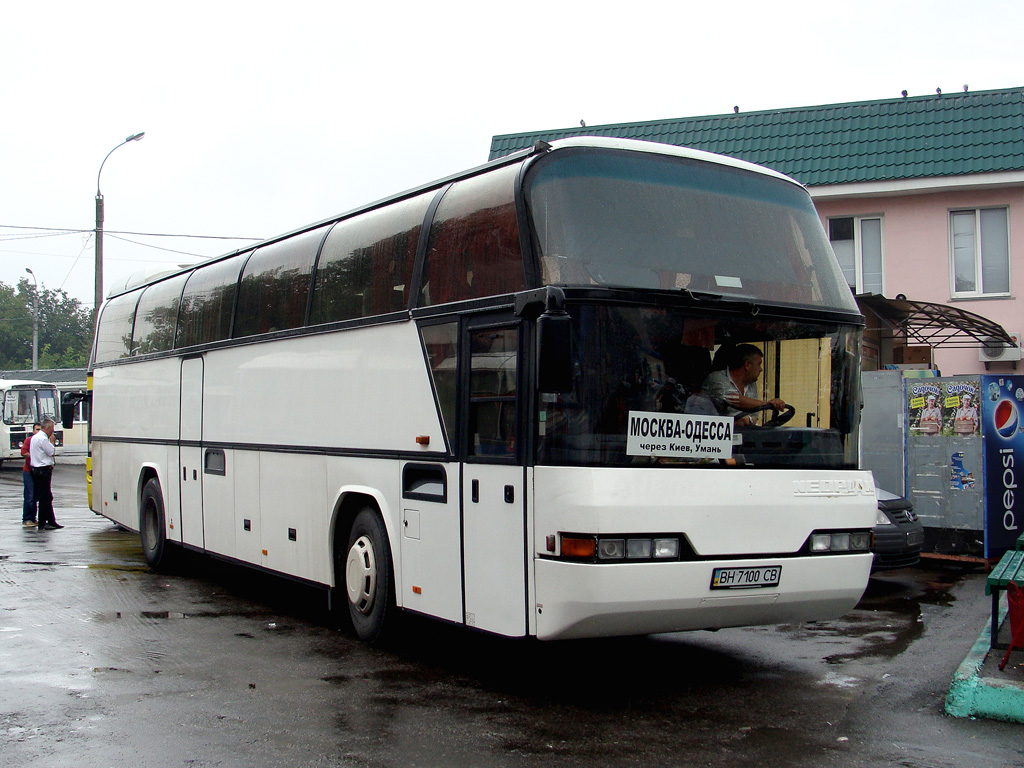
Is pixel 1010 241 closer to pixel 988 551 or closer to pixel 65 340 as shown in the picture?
pixel 988 551

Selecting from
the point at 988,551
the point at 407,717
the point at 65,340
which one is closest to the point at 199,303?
the point at 407,717

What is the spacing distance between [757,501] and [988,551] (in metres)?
8.23

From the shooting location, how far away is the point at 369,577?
8.23 meters

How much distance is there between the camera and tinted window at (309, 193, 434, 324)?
8.00 meters

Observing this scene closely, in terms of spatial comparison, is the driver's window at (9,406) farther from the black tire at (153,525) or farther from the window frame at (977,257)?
the window frame at (977,257)

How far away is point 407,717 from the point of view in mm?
6270

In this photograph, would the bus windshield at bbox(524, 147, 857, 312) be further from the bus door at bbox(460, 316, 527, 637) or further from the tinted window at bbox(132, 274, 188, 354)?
the tinted window at bbox(132, 274, 188, 354)

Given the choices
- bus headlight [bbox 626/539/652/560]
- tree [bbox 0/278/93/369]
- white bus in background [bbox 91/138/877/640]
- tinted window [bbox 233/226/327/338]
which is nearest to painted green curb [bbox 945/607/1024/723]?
white bus in background [bbox 91/138/877/640]

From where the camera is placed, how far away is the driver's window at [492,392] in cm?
657

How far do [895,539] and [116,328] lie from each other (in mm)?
10189

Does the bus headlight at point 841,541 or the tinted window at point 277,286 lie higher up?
the tinted window at point 277,286

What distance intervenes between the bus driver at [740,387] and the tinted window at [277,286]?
162 inches

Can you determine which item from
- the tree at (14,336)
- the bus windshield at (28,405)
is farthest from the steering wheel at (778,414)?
the tree at (14,336)

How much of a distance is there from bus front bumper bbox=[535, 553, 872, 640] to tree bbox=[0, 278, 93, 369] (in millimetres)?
96448
